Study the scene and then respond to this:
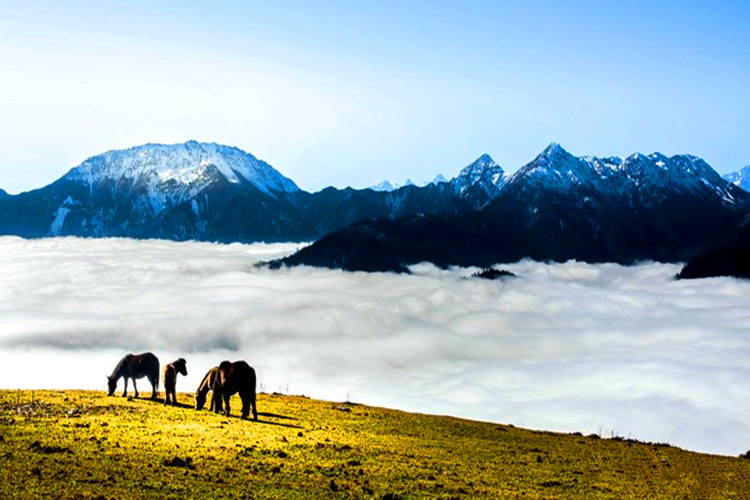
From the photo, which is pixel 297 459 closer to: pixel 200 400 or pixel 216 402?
pixel 216 402

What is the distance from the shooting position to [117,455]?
32.2 meters

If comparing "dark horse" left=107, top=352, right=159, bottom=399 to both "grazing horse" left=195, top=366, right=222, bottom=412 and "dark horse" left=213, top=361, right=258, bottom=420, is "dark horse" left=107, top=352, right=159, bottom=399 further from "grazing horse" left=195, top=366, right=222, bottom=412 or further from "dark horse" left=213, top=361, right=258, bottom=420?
"dark horse" left=213, top=361, right=258, bottom=420

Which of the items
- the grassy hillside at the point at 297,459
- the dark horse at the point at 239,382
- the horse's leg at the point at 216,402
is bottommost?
the grassy hillside at the point at 297,459

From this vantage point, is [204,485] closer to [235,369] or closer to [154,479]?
[154,479]

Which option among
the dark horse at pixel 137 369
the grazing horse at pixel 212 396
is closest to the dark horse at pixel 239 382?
the grazing horse at pixel 212 396

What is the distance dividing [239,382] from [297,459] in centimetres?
1425

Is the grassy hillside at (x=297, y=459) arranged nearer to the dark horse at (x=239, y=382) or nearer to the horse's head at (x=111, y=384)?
the horse's head at (x=111, y=384)

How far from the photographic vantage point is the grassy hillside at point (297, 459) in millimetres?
28703

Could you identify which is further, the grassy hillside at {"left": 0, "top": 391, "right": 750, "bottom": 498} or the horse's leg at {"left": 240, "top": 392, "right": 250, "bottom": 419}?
the horse's leg at {"left": 240, "top": 392, "right": 250, "bottom": 419}

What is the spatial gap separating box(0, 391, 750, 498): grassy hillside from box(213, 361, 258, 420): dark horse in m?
1.81

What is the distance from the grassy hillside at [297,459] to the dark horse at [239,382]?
1.81 meters

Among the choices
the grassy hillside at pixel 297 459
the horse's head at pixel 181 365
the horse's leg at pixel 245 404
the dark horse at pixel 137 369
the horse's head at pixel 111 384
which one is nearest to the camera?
the grassy hillside at pixel 297 459

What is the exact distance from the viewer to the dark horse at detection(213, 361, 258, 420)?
159ft

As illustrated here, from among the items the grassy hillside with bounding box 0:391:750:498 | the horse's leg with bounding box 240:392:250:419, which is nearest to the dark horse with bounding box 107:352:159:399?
the grassy hillside with bounding box 0:391:750:498
